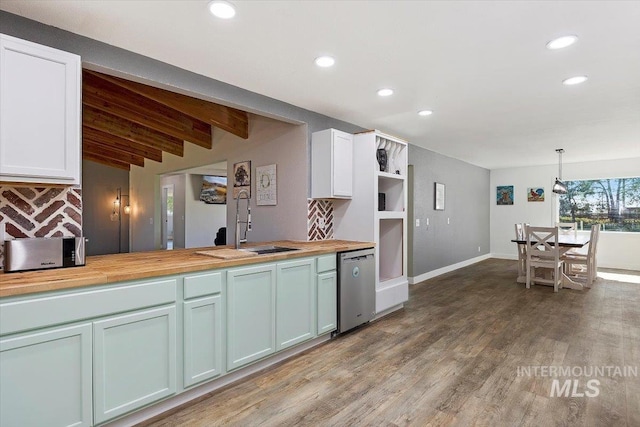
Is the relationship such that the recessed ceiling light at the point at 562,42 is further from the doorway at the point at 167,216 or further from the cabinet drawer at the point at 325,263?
the doorway at the point at 167,216

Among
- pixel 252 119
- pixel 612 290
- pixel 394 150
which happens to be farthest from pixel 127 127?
pixel 612 290

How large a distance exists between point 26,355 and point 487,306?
4524 mm

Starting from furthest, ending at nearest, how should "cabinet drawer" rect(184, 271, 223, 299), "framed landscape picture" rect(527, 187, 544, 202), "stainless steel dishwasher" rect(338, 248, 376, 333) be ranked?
"framed landscape picture" rect(527, 187, 544, 202), "stainless steel dishwasher" rect(338, 248, 376, 333), "cabinet drawer" rect(184, 271, 223, 299)

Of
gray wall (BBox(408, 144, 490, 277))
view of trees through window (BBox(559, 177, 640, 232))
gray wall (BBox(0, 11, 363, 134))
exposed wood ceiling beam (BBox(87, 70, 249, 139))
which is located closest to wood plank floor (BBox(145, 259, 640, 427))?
gray wall (BBox(408, 144, 490, 277))

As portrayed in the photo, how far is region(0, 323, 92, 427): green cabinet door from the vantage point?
1553 mm

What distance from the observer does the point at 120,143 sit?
653 centimetres

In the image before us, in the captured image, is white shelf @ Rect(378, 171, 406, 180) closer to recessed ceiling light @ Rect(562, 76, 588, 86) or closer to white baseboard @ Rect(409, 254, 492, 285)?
recessed ceiling light @ Rect(562, 76, 588, 86)

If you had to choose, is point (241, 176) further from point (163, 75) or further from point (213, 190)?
point (213, 190)

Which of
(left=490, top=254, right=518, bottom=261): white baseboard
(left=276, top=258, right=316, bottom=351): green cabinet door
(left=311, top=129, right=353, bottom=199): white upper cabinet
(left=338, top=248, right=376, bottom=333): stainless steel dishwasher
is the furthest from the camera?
(left=490, top=254, right=518, bottom=261): white baseboard

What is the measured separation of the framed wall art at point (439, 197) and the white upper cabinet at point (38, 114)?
5.60m

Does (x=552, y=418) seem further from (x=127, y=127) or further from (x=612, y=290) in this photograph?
(x=127, y=127)

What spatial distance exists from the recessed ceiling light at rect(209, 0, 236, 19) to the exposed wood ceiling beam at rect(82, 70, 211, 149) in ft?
7.16

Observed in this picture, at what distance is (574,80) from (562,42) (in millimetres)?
853

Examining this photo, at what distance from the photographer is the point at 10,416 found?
5.13 feet
